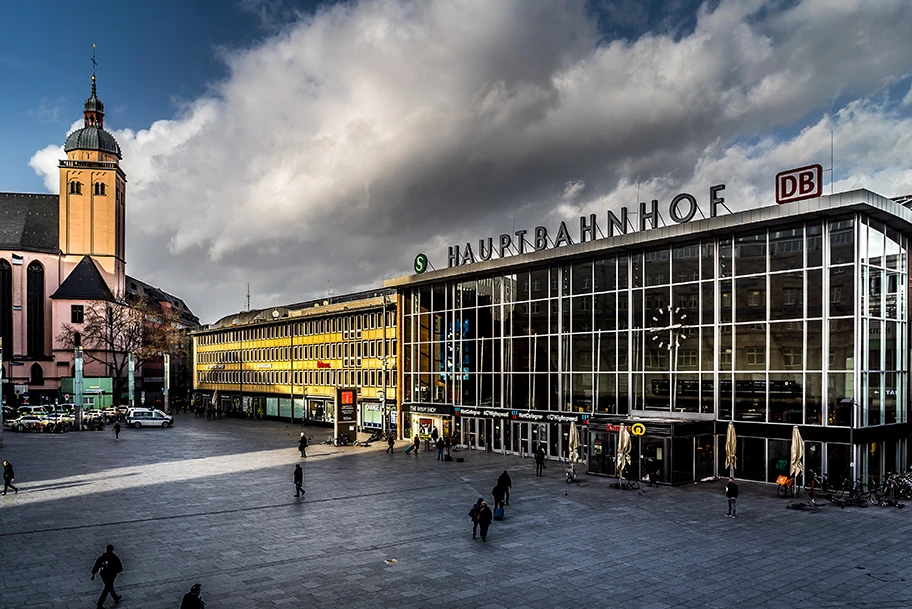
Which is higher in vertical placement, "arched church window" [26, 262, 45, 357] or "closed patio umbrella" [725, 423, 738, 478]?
"arched church window" [26, 262, 45, 357]

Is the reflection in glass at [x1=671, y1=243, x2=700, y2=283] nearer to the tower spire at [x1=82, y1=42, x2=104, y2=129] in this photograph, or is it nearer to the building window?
the building window

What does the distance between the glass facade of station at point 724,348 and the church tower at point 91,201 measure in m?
92.0

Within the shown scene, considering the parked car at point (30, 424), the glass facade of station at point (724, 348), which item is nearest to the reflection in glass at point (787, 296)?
the glass facade of station at point (724, 348)

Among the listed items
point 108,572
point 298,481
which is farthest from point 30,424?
point 108,572

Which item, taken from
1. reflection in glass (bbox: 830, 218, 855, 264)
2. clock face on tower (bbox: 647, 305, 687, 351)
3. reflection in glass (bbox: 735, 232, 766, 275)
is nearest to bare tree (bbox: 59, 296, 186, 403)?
clock face on tower (bbox: 647, 305, 687, 351)

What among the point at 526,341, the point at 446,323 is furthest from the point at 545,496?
the point at 446,323

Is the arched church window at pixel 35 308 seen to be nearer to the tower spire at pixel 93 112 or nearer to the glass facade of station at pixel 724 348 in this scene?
the tower spire at pixel 93 112

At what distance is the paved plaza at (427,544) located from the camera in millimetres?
19062

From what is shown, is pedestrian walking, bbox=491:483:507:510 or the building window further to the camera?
the building window

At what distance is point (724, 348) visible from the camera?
38594 mm

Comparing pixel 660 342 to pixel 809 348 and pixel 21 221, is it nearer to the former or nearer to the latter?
pixel 809 348

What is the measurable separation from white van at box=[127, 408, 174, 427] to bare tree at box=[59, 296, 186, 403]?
1644cm

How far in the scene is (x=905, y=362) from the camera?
3784cm

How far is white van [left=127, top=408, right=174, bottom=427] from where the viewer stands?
78.0 m
